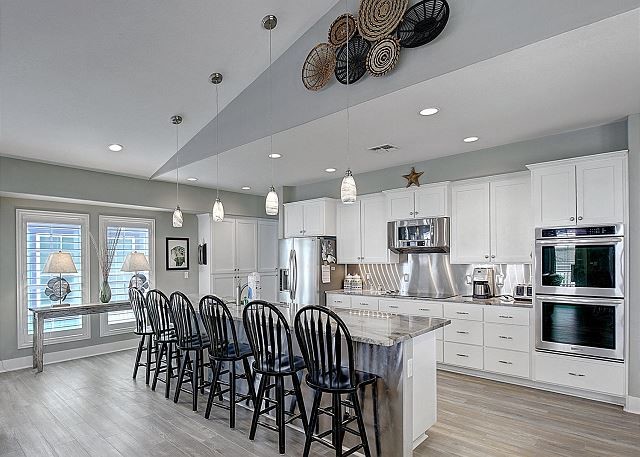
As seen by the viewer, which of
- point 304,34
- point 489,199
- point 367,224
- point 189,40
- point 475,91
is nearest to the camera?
point 475,91

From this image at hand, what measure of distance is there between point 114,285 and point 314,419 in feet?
15.7

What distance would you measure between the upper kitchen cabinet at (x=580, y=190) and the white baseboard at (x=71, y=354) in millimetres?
6109

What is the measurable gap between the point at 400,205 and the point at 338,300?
5.45ft

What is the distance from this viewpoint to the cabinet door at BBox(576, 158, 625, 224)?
3750mm

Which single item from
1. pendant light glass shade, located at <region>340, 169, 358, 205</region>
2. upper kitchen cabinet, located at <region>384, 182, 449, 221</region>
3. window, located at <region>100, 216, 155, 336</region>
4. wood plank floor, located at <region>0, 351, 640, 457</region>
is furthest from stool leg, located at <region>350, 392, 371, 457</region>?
window, located at <region>100, 216, 155, 336</region>

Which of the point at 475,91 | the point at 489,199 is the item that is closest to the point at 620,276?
the point at 489,199

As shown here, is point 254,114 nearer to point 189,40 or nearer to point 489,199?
point 189,40

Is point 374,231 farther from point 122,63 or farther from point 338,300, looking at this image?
point 122,63

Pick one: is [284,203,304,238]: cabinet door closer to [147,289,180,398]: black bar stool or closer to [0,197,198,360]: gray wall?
[0,197,198,360]: gray wall

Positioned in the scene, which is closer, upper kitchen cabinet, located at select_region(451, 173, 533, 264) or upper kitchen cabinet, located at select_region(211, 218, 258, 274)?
upper kitchen cabinet, located at select_region(451, 173, 533, 264)

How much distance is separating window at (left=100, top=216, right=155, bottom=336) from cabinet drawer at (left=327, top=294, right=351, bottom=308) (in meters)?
2.93

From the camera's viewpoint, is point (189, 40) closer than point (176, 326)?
Yes

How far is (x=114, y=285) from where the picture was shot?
6324mm

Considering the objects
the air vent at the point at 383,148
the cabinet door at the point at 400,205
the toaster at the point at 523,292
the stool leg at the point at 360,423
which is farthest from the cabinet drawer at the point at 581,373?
the air vent at the point at 383,148
